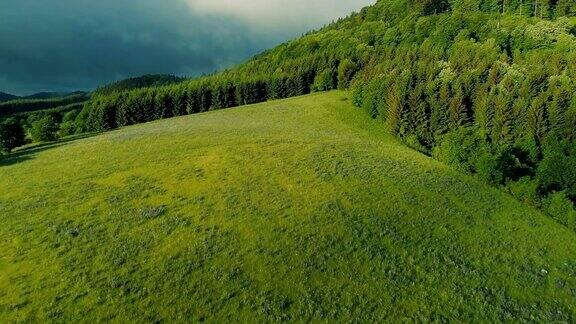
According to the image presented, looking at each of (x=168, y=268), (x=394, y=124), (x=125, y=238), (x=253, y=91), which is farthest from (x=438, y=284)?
(x=253, y=91)

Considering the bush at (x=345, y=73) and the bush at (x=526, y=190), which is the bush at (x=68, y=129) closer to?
the bush at (x=345, y=73)

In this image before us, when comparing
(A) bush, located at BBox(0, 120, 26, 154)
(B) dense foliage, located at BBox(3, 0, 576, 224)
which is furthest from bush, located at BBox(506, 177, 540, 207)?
(A) bush, located at BBox(0, 120, 26, 154)

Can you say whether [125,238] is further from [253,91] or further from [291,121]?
[253,91]

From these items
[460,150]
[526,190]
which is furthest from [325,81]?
[526,190]

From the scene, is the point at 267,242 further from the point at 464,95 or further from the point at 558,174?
the point at 464,95

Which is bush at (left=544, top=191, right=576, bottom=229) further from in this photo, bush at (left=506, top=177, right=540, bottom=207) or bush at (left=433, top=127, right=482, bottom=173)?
bush at (left=433, top=127, right=482, bottom=173)
